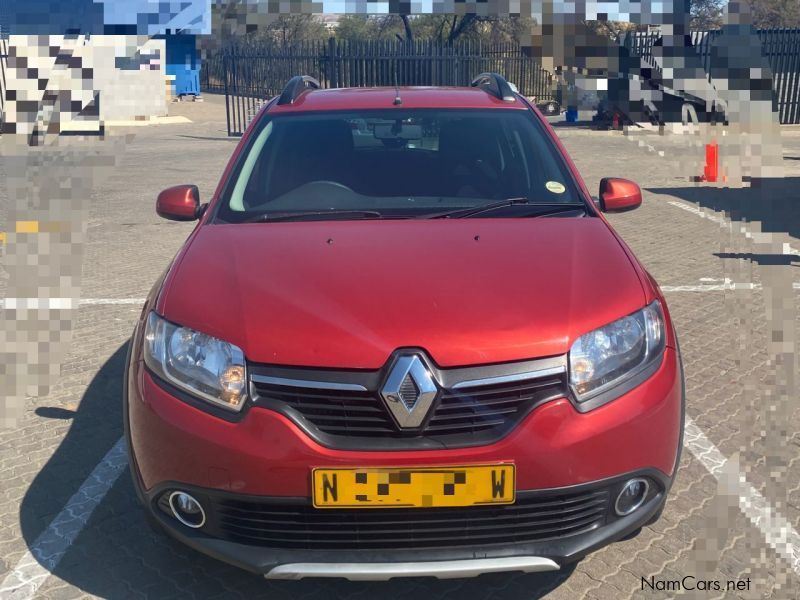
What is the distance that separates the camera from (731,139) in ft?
33.1

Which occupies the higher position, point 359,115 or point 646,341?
point 359,115

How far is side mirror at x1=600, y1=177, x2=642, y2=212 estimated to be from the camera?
412 centimetres

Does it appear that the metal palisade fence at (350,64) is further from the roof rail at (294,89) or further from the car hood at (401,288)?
the car hood at (401,288)

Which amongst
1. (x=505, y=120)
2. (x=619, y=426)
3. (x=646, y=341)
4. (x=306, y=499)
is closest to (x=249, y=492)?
(x=306, y=499)

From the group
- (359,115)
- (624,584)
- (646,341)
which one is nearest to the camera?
(646,341)

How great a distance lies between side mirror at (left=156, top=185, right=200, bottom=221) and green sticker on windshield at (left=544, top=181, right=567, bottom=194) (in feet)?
5.54

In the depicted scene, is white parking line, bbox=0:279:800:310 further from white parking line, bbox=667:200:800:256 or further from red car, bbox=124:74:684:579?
red car, bbox=124:74:684:579

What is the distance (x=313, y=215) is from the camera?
363 cm

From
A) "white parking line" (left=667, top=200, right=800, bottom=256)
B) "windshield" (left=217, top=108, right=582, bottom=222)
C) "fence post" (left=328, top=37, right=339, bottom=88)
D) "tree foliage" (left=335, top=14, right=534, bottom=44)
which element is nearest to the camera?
"windshield" (left=217, top=108, right=582, bottom=222)

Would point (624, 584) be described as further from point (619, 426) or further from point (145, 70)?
point (145, 70)

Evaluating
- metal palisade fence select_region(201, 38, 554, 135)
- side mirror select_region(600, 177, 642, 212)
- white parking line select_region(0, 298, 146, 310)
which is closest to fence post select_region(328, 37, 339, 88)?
metal palisade fence select_region(201, 38, 554, 135)

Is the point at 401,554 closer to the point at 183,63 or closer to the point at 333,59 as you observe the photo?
the point at 333,59

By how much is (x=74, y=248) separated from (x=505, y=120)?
603 cm

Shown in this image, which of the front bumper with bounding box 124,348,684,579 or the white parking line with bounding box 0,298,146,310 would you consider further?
the white parking line with bounding box 0,298,146,310
